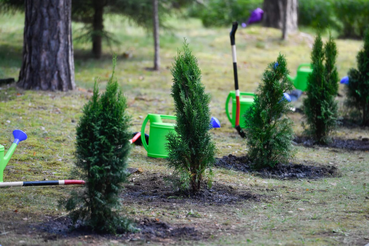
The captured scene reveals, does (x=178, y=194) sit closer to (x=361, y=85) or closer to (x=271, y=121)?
(x=271, y=121)

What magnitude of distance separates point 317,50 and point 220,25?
474 inches

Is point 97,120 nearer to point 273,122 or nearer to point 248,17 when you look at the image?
point 273,122

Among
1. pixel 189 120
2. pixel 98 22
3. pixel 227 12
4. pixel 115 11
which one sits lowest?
pixel 189 120

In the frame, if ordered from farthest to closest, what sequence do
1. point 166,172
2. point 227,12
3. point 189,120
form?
point 227,12 < point 166,172 < point 189,120

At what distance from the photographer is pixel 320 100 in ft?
24.0

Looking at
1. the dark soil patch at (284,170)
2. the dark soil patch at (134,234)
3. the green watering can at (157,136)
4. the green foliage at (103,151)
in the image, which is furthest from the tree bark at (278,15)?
the green foliage at (103,151)

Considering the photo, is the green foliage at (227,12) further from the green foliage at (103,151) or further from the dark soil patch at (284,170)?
the green foliage at (103,151)

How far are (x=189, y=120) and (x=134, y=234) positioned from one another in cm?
134

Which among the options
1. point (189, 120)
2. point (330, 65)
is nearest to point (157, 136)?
point (189, 120)

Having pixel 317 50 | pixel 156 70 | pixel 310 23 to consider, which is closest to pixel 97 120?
pixel 317 50

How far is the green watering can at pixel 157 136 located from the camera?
606 cm

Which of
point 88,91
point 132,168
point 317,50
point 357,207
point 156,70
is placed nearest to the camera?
point 357,207

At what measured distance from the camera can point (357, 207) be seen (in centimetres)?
466

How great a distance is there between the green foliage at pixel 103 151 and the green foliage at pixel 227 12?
15839 millimetres
